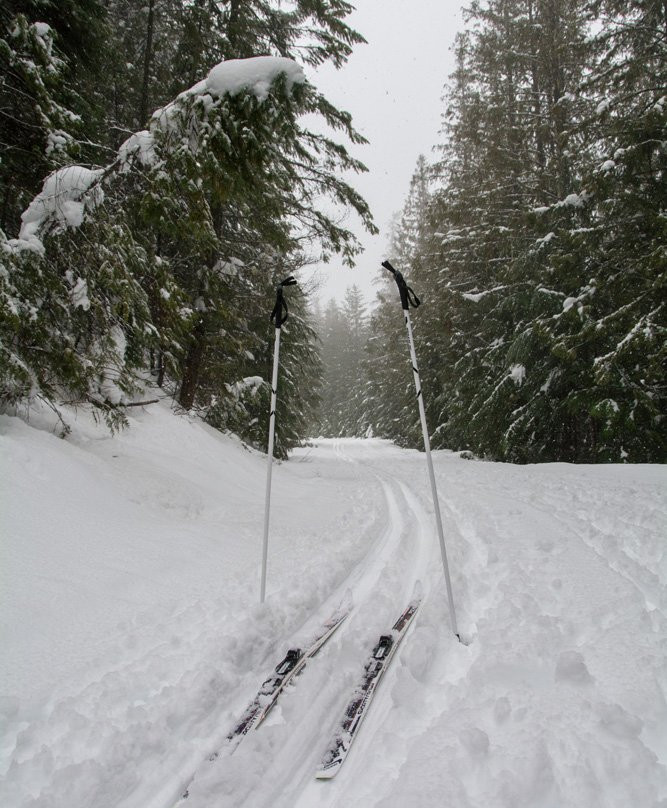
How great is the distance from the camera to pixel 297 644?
3.01 meters

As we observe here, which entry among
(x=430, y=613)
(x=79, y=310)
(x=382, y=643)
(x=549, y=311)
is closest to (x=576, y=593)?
(x=430, y=613)

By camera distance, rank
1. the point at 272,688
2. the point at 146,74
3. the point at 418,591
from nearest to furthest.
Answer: the point at 272,688 < the point at 418,591 < the point at 146,74

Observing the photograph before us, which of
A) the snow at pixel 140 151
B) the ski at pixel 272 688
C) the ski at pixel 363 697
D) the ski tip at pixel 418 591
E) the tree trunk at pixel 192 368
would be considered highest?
the snow at pixel 140 151

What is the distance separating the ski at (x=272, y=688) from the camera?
210cm

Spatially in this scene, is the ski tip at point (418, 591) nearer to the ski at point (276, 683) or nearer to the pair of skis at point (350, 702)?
the pair of skis at point (350, 702)

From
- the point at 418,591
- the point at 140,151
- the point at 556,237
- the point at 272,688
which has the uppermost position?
the point at 556,237

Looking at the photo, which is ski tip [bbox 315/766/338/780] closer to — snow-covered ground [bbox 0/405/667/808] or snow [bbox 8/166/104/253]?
snow-covered ground [bbox 0/405/667/808]

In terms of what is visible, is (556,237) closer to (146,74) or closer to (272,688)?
(146,74)

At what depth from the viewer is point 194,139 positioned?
4.10m

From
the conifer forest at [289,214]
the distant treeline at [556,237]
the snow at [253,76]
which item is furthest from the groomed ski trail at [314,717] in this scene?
the distant treeline at [556,237]

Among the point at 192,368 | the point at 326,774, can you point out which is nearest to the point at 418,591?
the point at 326,774

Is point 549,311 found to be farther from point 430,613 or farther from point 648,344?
point 430,613

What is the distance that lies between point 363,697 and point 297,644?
76cm

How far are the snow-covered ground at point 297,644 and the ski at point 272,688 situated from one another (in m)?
0.06
